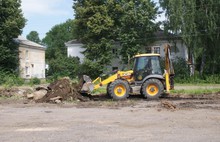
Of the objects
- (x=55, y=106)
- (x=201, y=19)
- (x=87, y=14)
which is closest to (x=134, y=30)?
(x=87, y=14)

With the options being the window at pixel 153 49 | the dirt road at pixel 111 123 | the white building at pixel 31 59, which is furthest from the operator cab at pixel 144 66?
the white building at pixel 31 59

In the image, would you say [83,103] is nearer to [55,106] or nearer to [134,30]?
[55,106]

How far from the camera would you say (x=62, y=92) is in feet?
57.4

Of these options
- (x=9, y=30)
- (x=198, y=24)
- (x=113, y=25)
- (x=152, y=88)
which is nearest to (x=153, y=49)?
(x=113, y=25)

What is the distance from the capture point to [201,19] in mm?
35031

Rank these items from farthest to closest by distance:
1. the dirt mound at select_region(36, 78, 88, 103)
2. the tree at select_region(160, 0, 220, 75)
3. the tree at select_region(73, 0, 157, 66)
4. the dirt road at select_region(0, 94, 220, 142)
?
the tree at select_region(73, 0, 157, 66)
the tree at select_region(160, 0, 220, 75)
the dirt mound at select_region(36, 78, 88, 103)
the dirt road at select_region(0, 94, 220, 142)

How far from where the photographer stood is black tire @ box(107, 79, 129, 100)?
17.7 meters

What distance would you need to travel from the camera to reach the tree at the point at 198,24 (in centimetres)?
3419

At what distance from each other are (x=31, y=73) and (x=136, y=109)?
145ft

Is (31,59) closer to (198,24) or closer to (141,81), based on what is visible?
(198,24)

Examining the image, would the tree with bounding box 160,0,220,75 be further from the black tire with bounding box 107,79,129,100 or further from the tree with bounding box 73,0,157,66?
the black tire with bounding box 107,79,129,100

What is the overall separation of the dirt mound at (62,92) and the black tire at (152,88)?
3.20m

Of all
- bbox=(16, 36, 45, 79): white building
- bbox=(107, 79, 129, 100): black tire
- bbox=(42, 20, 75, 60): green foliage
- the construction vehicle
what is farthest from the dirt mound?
bbox=(42, 20, 75, 60): green foliage

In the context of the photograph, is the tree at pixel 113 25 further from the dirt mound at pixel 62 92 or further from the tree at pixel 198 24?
the dirt mound at pixel 62 92
